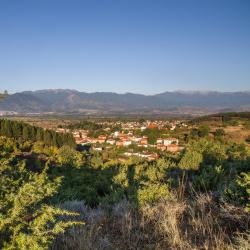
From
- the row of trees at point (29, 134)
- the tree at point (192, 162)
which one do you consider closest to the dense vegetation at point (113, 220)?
the tree at point (192, 162)

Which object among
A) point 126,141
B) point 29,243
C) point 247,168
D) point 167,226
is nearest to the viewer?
point 29,243

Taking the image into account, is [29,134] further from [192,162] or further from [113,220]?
[113,220]

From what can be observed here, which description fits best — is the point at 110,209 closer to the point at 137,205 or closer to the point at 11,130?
the point at 137,205

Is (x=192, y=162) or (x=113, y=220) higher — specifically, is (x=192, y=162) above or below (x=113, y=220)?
below

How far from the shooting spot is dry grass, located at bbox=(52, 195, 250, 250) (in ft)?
10.6

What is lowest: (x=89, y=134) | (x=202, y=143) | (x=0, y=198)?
(x=89, y=134)

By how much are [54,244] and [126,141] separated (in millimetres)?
48181

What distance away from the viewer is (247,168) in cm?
774

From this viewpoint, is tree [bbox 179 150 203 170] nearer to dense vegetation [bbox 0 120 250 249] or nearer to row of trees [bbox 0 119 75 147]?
dense vegetation [bbox 0 120 250 249]

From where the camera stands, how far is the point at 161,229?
3.74 meters

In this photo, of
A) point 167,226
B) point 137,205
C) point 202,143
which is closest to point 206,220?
point 167,226

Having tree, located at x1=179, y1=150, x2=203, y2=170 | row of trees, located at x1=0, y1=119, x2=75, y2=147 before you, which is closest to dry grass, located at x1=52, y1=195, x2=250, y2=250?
tree, located at x1=179, y1=150, x2=203, y2=170

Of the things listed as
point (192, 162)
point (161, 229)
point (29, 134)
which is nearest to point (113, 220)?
point (161, 229)

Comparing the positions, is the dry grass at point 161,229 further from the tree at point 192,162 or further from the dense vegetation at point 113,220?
the tree at point 192,162
